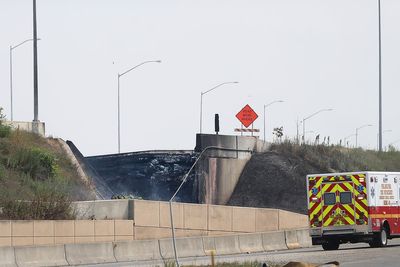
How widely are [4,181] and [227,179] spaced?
1716 cm

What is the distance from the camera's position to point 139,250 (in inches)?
1336

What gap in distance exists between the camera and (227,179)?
5922 centimetres

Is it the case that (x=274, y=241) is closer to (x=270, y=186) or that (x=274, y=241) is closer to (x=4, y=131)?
(x=4, y=131)

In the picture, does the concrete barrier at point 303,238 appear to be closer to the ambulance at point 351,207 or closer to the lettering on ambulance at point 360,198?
the ambulance at point 351,207

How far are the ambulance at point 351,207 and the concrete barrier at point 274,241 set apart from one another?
2.83 meters

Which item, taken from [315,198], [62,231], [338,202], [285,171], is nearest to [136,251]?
[62,231]

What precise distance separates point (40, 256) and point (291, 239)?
15306mm

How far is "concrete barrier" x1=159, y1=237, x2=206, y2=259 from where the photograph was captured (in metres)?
35.2

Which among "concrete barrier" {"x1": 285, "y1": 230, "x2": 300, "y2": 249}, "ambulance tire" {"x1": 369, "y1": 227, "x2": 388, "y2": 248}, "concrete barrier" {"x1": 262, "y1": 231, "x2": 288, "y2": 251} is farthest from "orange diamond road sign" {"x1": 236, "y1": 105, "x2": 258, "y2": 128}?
"ambulance tire" {"x1": 369, "y1": 227, "x2": 388, "y2": 248}

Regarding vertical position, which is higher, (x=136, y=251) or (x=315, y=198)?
(x=315, y=198)

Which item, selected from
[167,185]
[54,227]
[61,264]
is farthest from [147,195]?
[61,264]

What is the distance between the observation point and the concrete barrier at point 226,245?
38250 mm

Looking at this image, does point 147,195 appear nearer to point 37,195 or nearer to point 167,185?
point 167,185

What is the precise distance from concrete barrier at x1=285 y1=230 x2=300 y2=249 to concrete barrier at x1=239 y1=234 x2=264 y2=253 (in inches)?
90.7
